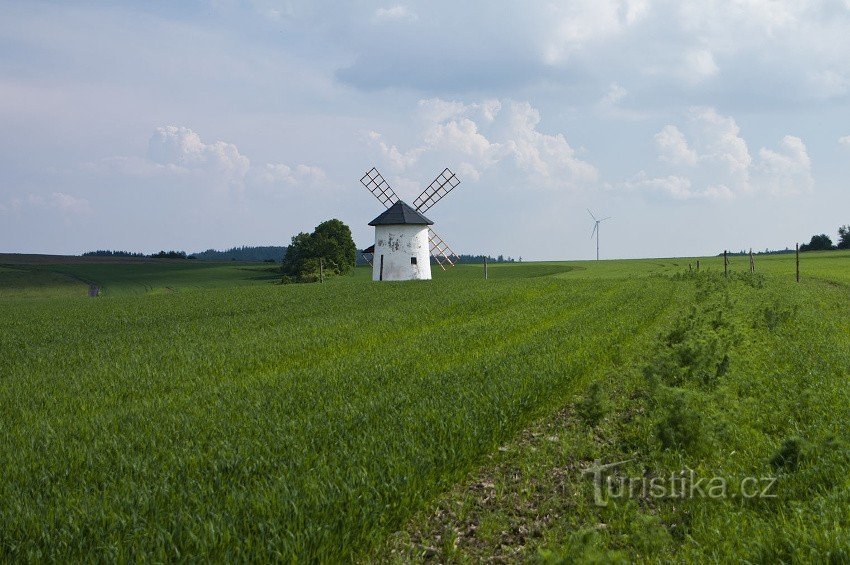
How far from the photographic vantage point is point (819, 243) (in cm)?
12269

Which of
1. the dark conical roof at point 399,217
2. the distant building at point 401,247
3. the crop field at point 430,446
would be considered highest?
the dark conical roof at point 399,217

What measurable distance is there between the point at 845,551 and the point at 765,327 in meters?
17.6

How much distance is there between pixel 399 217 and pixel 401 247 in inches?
104

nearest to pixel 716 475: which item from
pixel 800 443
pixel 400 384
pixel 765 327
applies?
pixel 800 443

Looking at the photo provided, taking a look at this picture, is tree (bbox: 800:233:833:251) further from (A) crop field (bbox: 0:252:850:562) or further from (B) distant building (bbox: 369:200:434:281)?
(A) crop field (bbox: 0:252:850:562)

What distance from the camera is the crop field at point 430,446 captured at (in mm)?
6703

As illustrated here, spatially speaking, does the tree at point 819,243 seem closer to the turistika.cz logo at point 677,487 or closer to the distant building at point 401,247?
the distant building at point 401,247

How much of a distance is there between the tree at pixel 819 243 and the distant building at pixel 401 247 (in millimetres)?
94047

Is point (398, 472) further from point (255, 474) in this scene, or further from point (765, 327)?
point (765, 327)

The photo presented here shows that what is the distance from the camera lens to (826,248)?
396ft

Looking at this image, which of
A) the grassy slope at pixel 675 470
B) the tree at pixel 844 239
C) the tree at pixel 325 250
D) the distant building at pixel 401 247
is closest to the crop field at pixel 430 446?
the grassy slope at pixel 675 470

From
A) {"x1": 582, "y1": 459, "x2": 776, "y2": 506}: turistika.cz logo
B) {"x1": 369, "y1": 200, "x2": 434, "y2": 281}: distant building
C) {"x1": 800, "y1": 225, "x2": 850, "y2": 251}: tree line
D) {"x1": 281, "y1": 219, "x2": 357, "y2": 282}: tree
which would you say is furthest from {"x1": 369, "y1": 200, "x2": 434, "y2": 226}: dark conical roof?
{"x1": 800, "y1": 225, "x2": 850, "y2": 251}: tree line

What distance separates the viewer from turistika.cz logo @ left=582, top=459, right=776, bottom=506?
8.14 meters

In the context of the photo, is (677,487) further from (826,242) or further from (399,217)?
(826,242)
